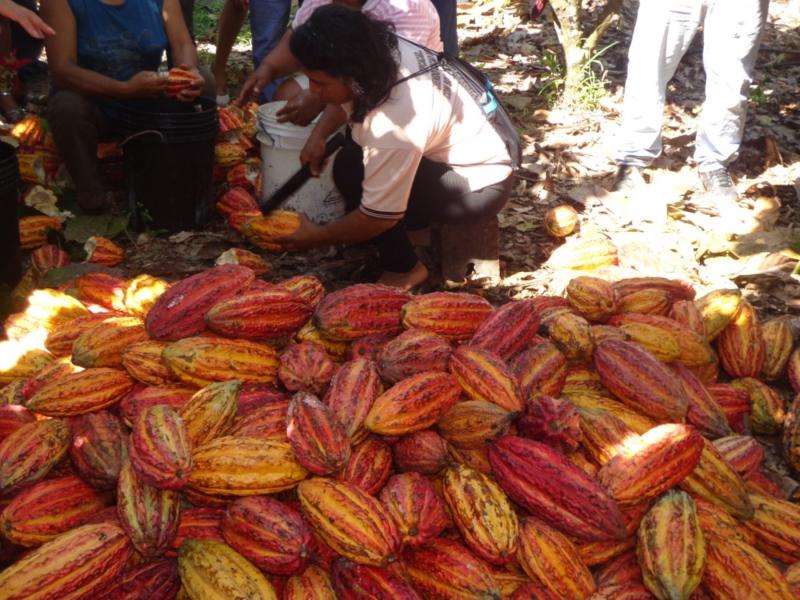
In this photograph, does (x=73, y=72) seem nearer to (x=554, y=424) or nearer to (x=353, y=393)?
(x=353, y=393)

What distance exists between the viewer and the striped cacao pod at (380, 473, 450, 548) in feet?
5.78

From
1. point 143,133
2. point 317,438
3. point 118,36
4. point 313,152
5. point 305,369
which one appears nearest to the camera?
point 317,438

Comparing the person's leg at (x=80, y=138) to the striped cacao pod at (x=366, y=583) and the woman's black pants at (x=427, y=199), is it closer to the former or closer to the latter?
the woman's black pants at (x=427, y=199)

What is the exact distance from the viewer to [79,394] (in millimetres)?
2064

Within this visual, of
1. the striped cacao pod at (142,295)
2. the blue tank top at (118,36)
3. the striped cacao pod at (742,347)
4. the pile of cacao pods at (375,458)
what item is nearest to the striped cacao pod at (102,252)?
the striped cacao pod at (142,295)

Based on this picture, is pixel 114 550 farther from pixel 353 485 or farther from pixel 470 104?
pixel 470 104

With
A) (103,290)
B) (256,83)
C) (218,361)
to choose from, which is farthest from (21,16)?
(218,361)

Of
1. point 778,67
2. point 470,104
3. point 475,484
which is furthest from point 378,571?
point 778,67

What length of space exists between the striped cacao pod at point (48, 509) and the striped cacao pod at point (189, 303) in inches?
20.6

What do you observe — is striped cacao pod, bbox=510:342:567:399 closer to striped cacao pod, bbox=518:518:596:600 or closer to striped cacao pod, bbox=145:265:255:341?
striped cacao pod, bbox=518:518:596:600

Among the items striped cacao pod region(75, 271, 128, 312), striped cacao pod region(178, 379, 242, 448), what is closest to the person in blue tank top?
striped cacao pod region(75, 271, 128, 312)

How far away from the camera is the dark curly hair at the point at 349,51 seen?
2844 mm

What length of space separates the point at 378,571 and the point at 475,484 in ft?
1.10

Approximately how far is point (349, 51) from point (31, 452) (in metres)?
1.81
